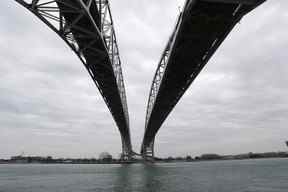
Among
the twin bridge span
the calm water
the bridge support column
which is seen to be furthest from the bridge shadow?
the bridge support column

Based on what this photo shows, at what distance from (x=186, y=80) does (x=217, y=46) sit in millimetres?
9663

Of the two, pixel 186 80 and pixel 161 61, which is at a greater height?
pixel 161 61

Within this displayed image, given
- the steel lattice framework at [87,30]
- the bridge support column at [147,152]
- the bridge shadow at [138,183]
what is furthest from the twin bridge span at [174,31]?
the bridge support column at [147,152]

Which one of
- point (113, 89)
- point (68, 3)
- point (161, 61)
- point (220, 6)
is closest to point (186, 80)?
point (161, 61)

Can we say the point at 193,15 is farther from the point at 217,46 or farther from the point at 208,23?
the point at 217,46

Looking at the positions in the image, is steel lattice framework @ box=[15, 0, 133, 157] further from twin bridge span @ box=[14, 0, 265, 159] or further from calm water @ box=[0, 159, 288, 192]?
calm water @ box=[0, 159, 288, 192]

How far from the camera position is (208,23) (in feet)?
57.9

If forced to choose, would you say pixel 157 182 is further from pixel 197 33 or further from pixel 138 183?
pixel 197 33

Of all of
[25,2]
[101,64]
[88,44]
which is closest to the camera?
[25,2]

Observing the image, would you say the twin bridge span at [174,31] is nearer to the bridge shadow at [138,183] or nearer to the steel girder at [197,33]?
the steel girder at [197,33]

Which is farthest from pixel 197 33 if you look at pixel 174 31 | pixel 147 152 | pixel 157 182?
→ pixel 147 152

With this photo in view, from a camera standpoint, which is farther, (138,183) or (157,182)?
(157,182)

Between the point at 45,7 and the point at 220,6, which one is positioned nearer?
the point at 45,7

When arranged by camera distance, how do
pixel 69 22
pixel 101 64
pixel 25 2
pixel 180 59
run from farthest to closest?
pixel 180 59
pixel 101 64
pixel 69 22
pixel 25 2
